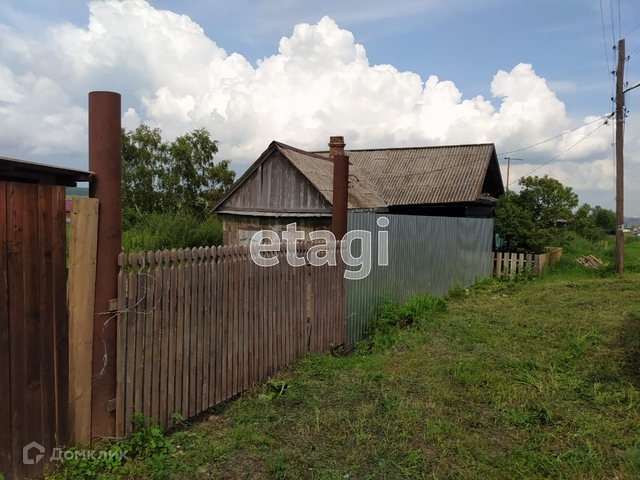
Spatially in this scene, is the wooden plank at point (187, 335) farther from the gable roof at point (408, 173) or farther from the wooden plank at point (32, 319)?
the gable roof at point (408, 173)

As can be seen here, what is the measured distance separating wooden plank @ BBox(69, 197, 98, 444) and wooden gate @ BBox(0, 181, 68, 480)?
5cm

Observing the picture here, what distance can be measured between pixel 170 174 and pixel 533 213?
17.8m

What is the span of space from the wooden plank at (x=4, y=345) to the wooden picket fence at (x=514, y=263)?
41.4ft

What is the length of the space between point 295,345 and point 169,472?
2456mm

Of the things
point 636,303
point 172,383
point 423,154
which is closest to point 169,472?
point 172,383

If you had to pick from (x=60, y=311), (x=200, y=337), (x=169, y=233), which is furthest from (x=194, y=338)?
(x=169, y=233)

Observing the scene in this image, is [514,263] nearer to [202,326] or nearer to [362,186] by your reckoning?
[362,186]

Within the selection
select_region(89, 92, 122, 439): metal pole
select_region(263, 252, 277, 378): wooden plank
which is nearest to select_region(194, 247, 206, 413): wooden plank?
select_region(89, 92, 122, 439): metal pole

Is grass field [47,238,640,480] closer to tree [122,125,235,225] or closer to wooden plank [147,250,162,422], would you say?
wooden plank [147,250,162,422]

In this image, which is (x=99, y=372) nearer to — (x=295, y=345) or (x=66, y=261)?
(x=66, y=261)

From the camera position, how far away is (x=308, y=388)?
4.52 metres

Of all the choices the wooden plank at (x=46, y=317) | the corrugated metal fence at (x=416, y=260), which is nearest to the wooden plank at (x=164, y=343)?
the wooden plank at (x=46, y=317)

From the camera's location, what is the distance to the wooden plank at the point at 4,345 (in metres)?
2.58

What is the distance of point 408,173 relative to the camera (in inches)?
685
